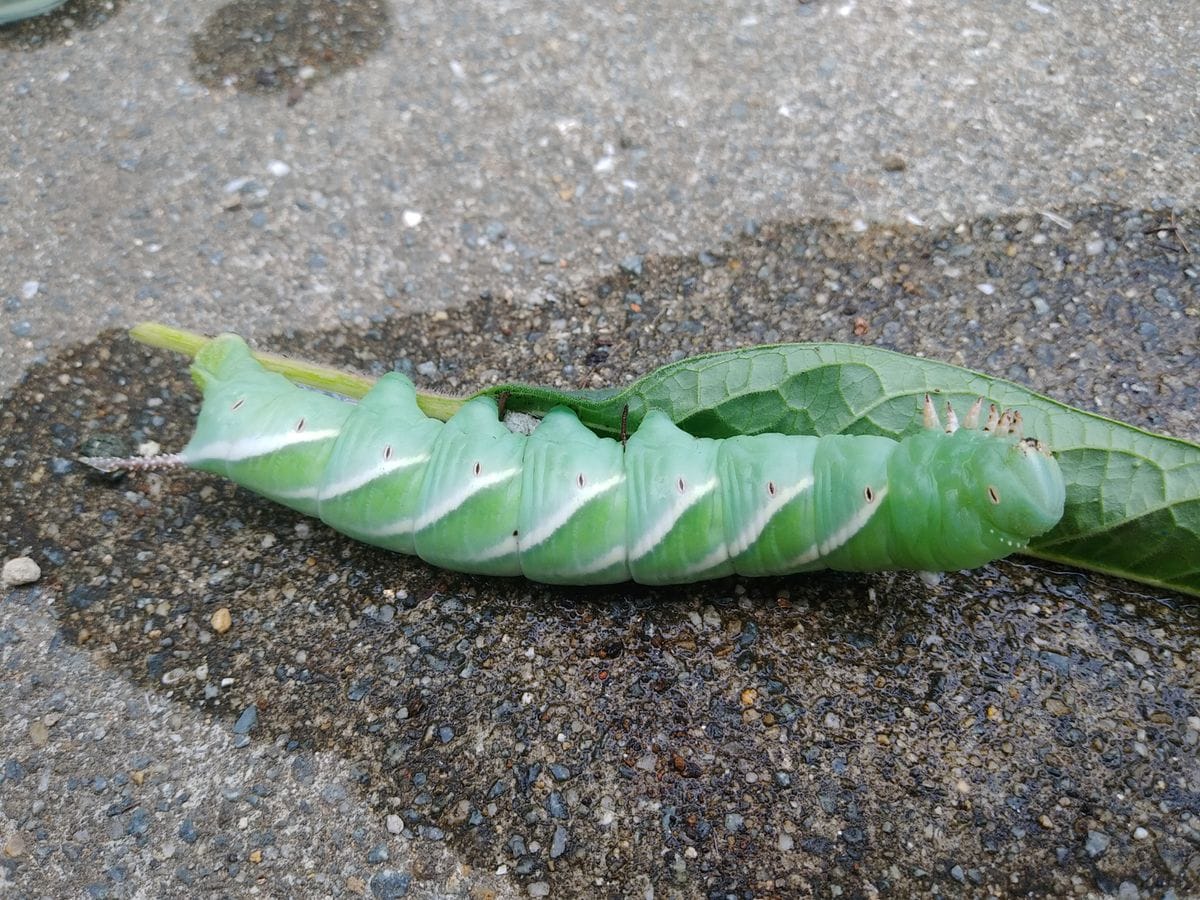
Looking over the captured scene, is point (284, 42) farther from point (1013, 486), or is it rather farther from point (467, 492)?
point (1013, 486)

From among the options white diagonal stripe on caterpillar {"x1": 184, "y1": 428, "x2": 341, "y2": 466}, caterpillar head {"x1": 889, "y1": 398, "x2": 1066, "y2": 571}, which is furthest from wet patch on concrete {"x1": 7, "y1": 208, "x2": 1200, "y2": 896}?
caterpillar head {"x1": 889, "y1": 398, "x2": 1066, "y2": 571}

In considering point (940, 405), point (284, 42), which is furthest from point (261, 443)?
point (284, 42)

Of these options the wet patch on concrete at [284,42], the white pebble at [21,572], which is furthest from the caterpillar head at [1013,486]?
the wet patch on concrete at [284,42]

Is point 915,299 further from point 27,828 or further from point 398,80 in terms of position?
point 27,828

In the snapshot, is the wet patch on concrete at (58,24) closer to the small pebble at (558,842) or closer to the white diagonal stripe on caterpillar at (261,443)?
the white diagonal stripe on caterpillar at (261,443)

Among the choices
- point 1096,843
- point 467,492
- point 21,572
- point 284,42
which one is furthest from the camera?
point 284,42
